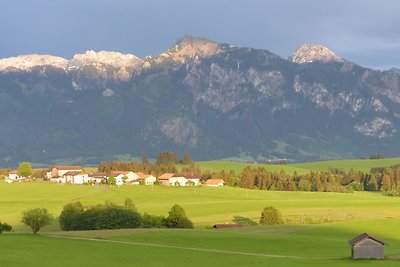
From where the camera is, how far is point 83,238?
89938mm

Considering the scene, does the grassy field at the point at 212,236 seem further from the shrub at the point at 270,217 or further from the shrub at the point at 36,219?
the shrub at the point at 36,219

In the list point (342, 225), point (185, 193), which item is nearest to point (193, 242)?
point (342, 225)

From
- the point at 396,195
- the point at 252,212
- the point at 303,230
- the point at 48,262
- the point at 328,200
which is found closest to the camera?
the point at 48,262

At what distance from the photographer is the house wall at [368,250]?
2955 inches

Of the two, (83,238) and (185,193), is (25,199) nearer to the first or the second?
(185,193)

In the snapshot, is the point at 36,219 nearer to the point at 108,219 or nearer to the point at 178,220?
the point at 108,219

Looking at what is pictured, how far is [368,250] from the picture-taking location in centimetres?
7538

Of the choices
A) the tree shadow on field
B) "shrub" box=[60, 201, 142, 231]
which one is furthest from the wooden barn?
the tree shadow on field

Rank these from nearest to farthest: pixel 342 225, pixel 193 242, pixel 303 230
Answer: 1. pixel 193 242
2. pixel 303 230
3. pixel 342 225

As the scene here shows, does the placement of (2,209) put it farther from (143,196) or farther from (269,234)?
(269,234)

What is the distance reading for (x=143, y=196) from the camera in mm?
167250

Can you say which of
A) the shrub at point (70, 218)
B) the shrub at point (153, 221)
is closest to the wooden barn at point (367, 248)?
the shrub at point (153, 221)

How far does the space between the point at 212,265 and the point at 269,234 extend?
2941cm

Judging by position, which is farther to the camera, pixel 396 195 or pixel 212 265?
pixel 396 195
